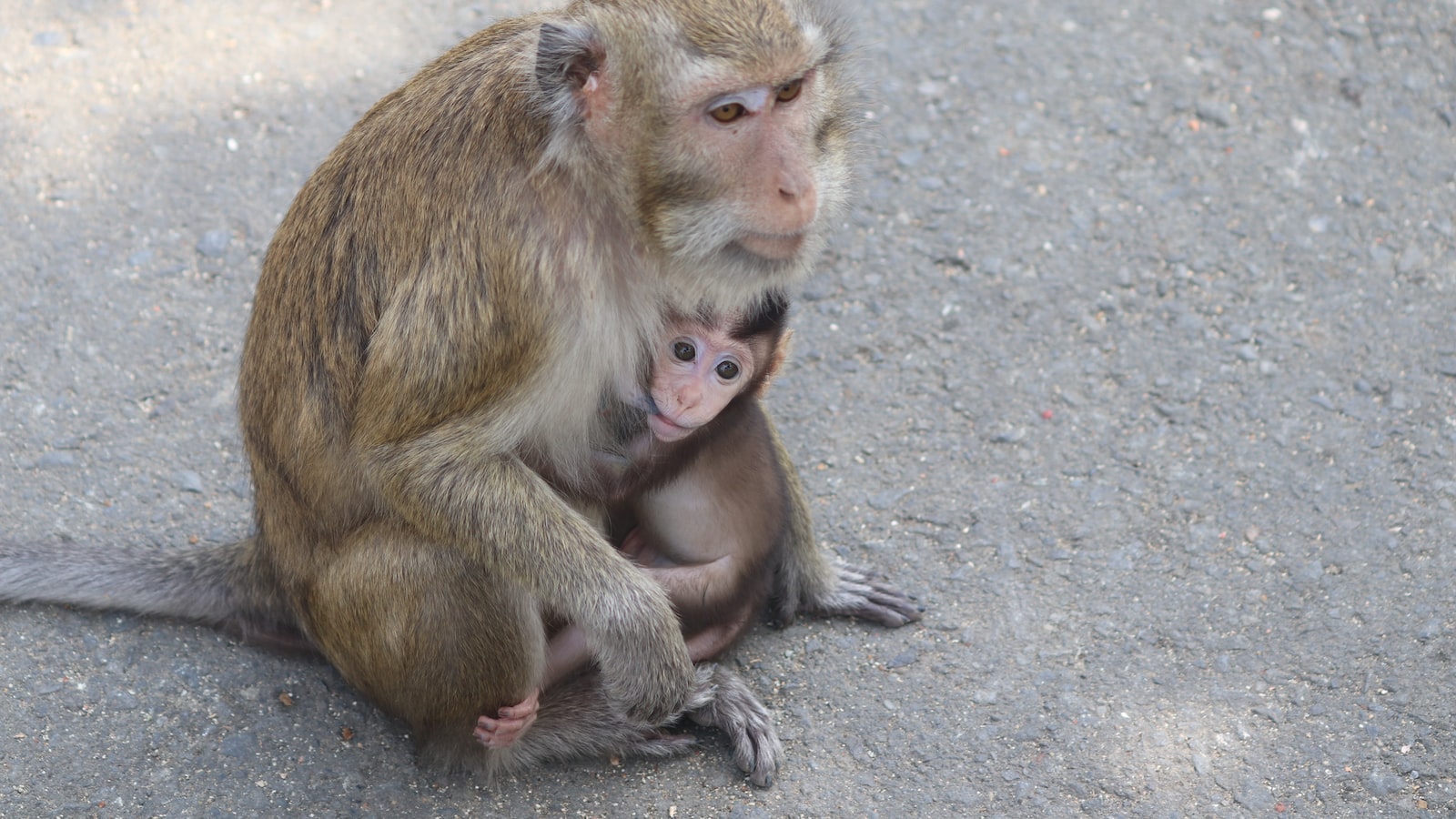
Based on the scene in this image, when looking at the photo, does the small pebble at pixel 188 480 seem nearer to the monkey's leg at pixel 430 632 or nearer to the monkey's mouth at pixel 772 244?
the monkey's leg at pixel 430 632

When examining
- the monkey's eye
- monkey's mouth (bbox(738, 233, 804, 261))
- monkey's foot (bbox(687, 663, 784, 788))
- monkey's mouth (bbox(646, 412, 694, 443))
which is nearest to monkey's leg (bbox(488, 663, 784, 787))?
monkey's foot (bbox(687, 663, 784, 788))

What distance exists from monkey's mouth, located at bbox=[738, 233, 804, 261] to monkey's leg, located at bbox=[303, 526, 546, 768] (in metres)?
0.88

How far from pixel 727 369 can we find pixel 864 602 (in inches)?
32.3

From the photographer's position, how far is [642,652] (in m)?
3.04

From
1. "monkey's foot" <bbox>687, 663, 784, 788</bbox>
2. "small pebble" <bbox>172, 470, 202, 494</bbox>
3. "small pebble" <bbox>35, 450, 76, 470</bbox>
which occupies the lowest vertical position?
"small pebble" <bbox>35, 450, 76, 470</bbox>

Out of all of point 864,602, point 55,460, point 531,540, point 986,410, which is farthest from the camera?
point 986,410

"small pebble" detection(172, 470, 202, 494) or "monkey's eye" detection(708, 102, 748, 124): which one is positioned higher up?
"monkey's eye" detection(708, 102, 748, 124)

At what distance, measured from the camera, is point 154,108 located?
4.83 m

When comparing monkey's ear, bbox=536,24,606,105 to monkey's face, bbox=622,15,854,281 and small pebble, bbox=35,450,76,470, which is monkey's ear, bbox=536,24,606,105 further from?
small pebble, bbox=35,450,76,470

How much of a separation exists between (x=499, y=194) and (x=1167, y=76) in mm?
3254

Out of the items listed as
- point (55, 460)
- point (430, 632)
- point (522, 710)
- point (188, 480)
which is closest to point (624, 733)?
point (522, 710)

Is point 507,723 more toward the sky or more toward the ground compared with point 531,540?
more toward the ground

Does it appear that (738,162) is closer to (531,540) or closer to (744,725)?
(531,540)

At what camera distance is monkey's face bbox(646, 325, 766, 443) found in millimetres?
3154
